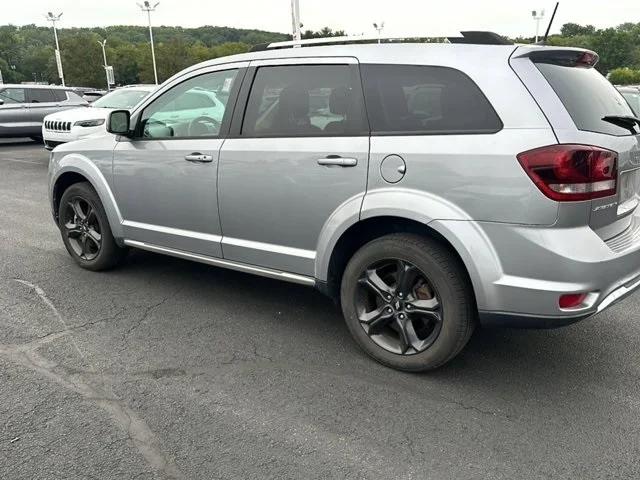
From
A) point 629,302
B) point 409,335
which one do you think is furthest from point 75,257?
point 629,302

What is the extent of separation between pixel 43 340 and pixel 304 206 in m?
1.94

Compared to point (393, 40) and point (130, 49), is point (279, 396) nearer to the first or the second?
point (393, 40)

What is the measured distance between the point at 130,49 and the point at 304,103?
104293mm

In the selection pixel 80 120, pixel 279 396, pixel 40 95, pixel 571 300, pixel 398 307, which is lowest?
pixel 279 396

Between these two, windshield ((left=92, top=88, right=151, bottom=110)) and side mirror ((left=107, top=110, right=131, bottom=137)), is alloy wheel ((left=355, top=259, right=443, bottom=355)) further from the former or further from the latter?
windshield ((left=92, top=88, right=151, bottom=110))

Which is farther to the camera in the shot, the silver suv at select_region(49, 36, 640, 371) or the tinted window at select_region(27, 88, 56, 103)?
the tinted window at select_region(27, 88, 56, 103)

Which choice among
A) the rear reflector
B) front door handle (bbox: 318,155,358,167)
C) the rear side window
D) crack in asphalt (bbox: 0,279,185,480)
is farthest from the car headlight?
the rear reflector

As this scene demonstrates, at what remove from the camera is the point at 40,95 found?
52.0ft

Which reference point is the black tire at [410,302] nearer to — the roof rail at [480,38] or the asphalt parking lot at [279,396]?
the asphalt parking lot at [279,396]

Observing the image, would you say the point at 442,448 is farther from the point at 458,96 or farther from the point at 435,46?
the point at 435,46

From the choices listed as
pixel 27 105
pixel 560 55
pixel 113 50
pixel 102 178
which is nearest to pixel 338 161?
pixel 560 55

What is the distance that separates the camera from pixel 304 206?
351 centimetres

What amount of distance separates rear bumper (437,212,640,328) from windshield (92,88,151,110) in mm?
10887

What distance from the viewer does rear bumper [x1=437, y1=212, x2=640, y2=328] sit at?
275 centimetres
